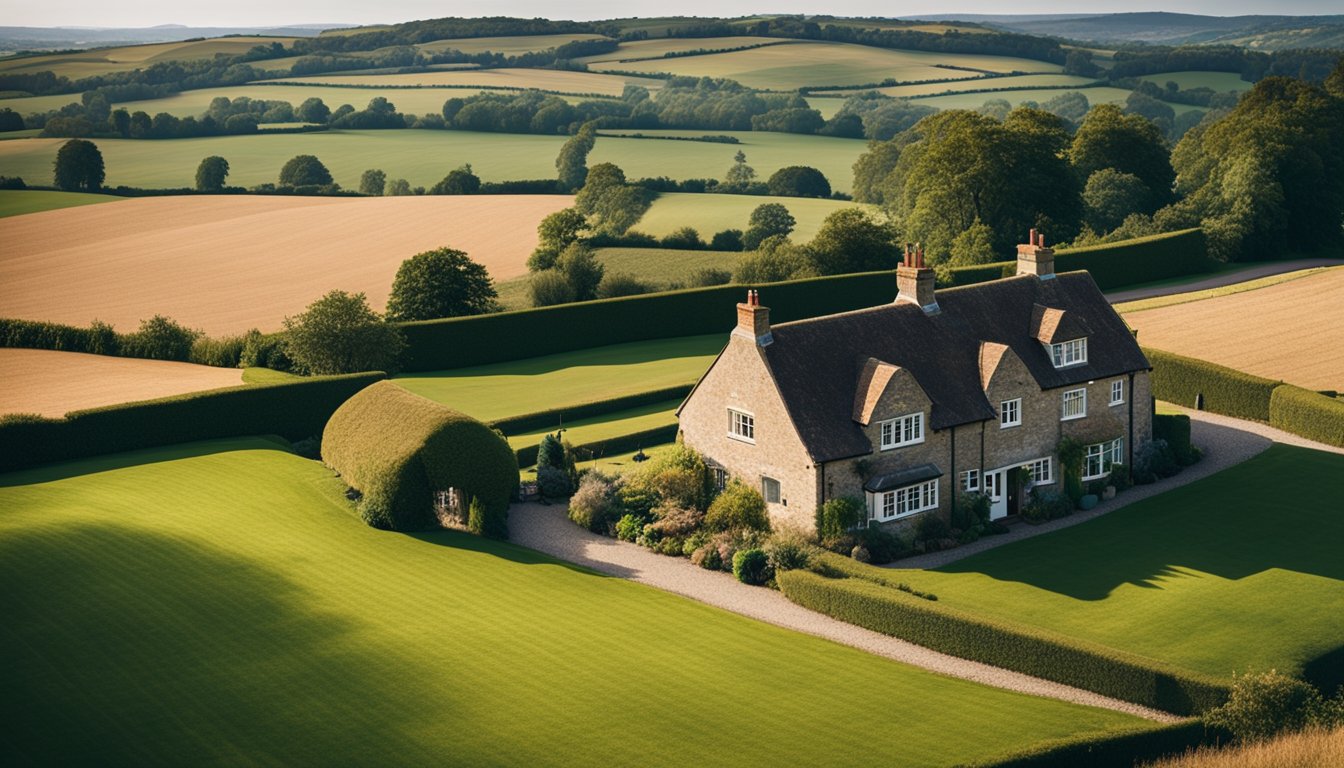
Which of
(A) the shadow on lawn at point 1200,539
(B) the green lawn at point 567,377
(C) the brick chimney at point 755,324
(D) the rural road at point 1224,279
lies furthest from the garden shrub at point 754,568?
(D) the rural road at point 1224,279

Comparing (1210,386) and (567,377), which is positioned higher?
(1210,386)

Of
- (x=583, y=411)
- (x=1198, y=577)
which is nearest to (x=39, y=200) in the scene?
(x=583, y=411)

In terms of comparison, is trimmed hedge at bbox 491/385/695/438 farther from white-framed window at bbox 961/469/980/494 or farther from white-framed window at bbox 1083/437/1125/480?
white-framed window at bbox 1083/437/1125/480

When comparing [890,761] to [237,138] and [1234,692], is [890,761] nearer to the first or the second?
[1234,692]

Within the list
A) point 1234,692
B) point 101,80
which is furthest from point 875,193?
point 1234,692

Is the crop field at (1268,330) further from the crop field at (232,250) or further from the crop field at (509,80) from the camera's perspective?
the crop field at (509,80)

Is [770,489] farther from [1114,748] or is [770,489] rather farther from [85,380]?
[85,380]
